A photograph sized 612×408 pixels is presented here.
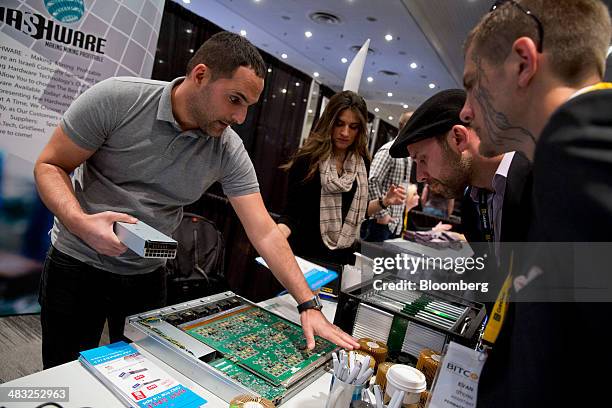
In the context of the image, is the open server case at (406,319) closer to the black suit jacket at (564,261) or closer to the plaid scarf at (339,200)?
the black suit jacket at (564,261)

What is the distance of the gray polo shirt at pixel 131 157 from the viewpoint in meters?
1.29

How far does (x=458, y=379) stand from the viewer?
0.77 m

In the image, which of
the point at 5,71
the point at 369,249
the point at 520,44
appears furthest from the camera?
the point at 369,249

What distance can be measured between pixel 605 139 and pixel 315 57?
31.6ft

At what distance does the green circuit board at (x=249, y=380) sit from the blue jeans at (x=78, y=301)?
65cm

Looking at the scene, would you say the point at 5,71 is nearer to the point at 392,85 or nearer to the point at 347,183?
the point at 347,183

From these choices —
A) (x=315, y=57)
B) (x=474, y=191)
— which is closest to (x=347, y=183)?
(x=474, y=191)

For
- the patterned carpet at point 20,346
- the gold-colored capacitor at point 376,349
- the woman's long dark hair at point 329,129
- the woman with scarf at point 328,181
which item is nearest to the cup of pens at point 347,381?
the gold-colored capacitor at point 376,349

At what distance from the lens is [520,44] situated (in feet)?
1.83

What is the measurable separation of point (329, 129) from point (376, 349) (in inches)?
58.0

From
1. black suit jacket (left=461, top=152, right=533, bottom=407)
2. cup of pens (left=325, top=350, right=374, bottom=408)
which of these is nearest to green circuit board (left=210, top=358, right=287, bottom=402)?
cup of pens (left=325, top=350, right=374, bottom=408)

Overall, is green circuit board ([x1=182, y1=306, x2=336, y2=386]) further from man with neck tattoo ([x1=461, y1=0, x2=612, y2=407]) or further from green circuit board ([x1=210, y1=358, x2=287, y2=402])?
man with neck tattoo ([x1=461, y1=0, x2=612, y2=407])

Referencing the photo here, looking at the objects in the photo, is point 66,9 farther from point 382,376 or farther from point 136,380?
point 382,376

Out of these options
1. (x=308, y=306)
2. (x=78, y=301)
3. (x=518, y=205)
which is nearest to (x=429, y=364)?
(x=308, y=306)
